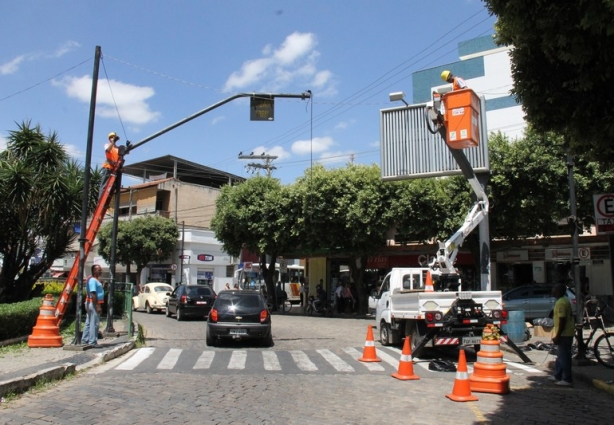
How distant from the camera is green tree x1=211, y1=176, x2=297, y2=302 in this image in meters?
28.5

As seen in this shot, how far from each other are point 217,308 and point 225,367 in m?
3.78

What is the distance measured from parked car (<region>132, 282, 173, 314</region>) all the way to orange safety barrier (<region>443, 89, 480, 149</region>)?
20233mm

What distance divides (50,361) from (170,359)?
247cm

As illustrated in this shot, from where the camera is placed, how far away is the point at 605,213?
1148 cm

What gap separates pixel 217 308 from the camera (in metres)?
14.6

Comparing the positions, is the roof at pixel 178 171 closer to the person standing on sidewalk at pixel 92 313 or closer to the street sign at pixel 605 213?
the person standing on sidewalk at pixel 92 313

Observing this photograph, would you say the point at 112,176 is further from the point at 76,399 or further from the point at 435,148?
the point at 435,148

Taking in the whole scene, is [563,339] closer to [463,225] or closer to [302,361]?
[463,225]

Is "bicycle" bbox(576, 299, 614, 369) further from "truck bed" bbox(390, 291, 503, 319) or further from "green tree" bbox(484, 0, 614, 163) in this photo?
"green tree" bbox(484, 0, 614, 163)

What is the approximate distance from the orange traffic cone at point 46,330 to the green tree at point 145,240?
3034 cm

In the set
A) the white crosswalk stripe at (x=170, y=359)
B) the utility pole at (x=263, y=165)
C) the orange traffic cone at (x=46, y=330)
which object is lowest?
the white crosswalk stripe at (x=170, y=359)

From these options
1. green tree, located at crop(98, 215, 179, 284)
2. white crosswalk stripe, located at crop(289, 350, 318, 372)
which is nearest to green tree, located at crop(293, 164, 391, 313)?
white crosswalk stripe, located at crop(289, 350, 318, 372)

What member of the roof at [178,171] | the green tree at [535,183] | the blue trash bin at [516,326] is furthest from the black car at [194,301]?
the roof at [178,171]

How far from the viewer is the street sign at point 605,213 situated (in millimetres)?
11383
